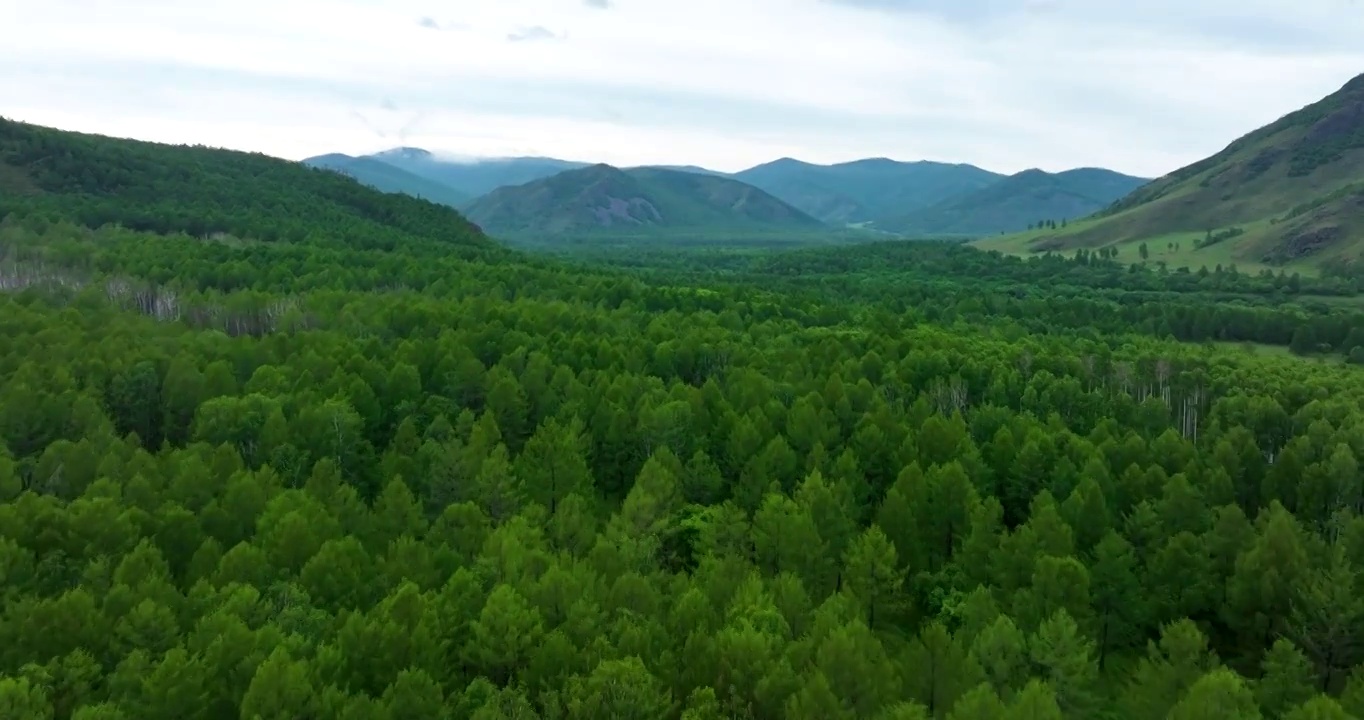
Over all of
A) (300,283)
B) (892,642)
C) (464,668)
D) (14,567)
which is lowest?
(892,642)

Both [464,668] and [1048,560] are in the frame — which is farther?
[1048,560]

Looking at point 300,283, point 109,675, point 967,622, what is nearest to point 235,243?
point 300,283

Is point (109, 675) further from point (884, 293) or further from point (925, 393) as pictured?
point (884, 293)

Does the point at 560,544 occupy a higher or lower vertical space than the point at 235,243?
lower

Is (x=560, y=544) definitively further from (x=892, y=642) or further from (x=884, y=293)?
(x=884, y=293)

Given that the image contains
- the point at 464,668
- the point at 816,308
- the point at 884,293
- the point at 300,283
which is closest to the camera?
the point at 464,668

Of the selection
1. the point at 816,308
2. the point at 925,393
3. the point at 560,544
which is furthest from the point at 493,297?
the point at 560,544

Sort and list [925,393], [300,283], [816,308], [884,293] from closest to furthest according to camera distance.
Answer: [925,393], [300,283], [816,308], [884,293]
